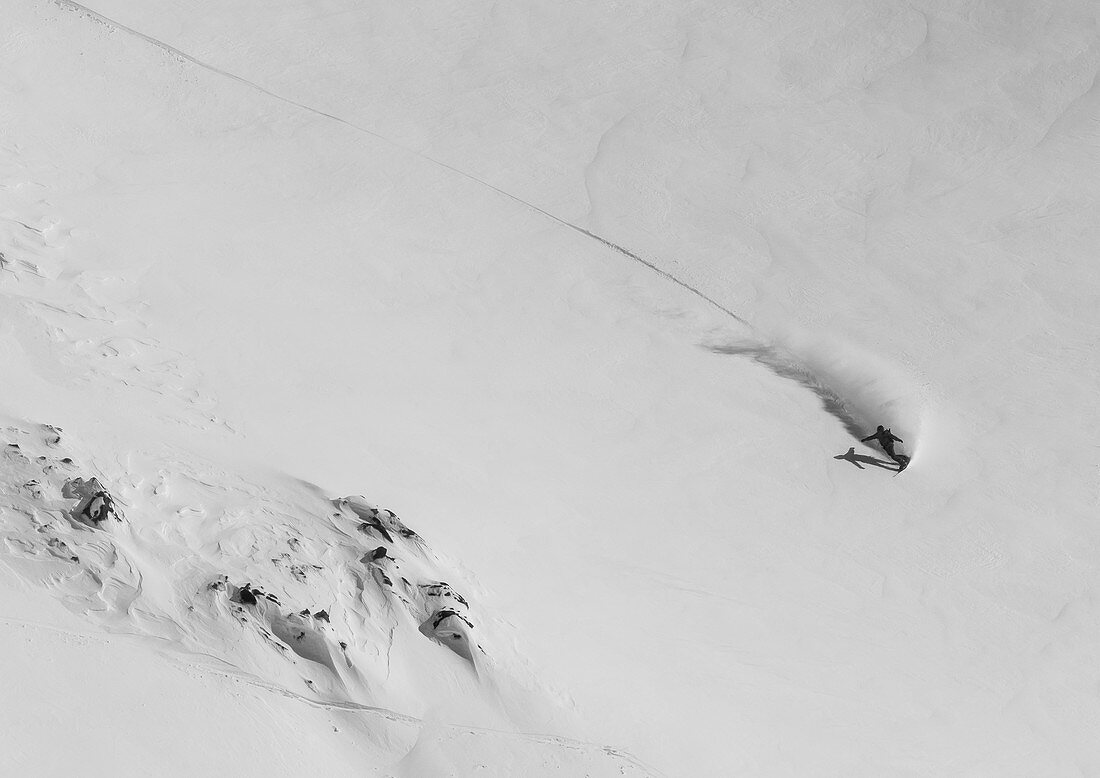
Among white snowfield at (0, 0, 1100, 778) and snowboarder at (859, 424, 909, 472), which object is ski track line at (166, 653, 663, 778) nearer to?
white snowfield at (0, 0, 1100, 778)

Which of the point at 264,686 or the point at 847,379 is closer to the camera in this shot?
the point at 264,686

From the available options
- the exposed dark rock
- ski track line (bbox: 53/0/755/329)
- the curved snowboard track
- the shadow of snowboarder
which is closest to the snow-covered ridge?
the exposed dark rock

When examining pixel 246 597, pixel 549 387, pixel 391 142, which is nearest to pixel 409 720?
pixel 246 597

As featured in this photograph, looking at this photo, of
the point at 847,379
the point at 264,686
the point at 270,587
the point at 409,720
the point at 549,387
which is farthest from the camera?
the point at 847,379

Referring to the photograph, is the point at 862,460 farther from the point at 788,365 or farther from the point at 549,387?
the point at 549,387

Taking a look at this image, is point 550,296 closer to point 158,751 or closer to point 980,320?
point 980,320
